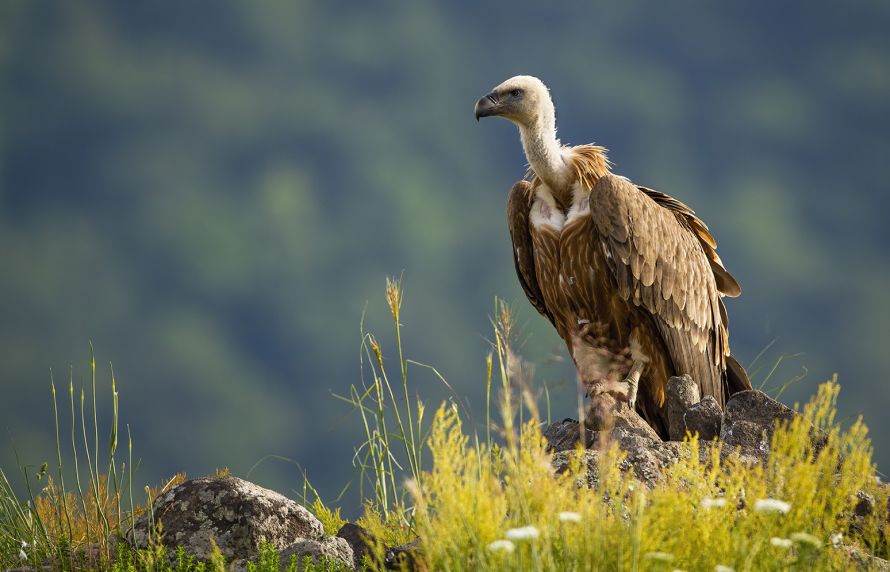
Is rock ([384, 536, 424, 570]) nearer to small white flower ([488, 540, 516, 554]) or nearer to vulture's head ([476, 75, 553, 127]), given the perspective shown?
small white flower ([488, 540, 516, 554])

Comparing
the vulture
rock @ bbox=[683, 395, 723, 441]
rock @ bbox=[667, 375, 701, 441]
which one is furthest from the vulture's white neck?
rock @ bbox=[683, 395, 723, 441]

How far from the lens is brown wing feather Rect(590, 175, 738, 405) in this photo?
8.30 metres

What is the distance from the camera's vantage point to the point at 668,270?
8609 millimetres

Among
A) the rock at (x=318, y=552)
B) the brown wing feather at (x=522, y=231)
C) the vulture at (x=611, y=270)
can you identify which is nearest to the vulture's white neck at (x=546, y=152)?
the vulture at (x=611, y=270)

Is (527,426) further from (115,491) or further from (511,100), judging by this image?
(511,100)

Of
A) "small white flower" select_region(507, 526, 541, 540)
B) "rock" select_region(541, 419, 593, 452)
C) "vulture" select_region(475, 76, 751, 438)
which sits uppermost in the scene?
"vulture" select_region(475, 76, 751, 438)

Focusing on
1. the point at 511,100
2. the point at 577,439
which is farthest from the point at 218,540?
the point at 511,100

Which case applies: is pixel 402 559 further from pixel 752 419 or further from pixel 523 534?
pixel 752 419

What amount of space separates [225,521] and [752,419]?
3.45 m

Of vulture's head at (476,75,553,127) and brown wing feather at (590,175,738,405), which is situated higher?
vulture's head at (476,75,553,127)

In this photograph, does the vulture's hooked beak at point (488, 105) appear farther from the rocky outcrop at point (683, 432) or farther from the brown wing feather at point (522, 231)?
the rocky outcrop at point (683, 432)

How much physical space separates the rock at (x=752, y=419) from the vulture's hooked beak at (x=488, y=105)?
3.27 m

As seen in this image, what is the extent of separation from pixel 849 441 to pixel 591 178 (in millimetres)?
4747

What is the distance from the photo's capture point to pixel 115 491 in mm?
5867
